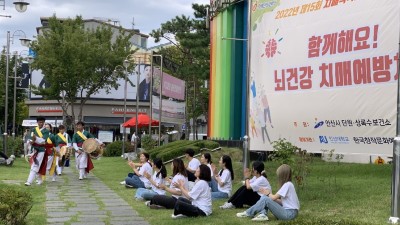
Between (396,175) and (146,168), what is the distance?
6485mm

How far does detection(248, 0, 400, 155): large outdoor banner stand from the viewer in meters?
13.9

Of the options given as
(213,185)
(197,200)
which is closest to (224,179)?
(213,185)

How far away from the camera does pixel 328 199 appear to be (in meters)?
12.3

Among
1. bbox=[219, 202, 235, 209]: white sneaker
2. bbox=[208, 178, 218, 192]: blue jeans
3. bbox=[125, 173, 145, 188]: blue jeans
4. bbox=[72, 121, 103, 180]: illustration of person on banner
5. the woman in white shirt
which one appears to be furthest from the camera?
bbox=[72, 121, 103, 180]: illustration of person on banner

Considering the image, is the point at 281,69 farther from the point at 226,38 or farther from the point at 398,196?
the point at 398,196

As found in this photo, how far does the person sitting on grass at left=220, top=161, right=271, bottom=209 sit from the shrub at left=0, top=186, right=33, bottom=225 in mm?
4116

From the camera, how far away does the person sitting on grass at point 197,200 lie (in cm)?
1039

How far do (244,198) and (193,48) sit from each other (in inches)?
1020

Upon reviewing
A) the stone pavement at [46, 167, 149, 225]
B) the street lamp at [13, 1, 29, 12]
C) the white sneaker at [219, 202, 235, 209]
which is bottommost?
the stone pavement at [46, 167, 149, 225]

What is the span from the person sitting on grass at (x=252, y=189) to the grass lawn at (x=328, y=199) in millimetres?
280

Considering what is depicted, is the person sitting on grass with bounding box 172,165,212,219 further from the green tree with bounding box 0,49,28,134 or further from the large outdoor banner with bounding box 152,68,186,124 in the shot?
the green tree with bounding box 0,49,28,134

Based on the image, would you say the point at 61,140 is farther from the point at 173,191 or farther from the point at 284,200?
the point at 284,200

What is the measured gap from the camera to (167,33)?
144 ft

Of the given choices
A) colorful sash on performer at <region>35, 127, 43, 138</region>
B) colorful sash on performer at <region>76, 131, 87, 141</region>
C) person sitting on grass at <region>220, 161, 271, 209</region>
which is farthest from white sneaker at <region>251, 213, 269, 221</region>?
colorful sash on performer at <region>76, 131, 87, 141</region>
